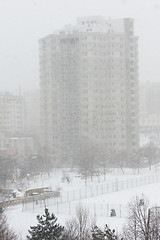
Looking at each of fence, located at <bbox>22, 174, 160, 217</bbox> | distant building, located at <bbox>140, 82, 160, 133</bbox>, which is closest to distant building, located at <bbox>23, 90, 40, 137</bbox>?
distant building, located at <bbox>140, 82, 160, 133</bbox>

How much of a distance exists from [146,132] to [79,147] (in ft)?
202

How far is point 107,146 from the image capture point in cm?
6525

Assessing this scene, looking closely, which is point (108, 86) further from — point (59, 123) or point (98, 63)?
point (59, 123)

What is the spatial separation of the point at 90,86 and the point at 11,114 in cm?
3654

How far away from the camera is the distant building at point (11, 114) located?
93.0 meters

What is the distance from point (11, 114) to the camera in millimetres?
96938

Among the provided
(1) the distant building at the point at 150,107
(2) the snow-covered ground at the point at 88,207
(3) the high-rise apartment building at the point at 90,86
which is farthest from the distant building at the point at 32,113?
(2) the snow-covered ground at the point at 88,207

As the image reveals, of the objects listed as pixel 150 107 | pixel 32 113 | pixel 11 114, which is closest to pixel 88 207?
pixel 11 114

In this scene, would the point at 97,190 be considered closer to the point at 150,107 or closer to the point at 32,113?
the point at 32,113

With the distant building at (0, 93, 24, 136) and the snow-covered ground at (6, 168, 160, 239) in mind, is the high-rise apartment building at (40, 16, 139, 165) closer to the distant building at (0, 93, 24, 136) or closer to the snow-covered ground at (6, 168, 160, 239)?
the snow-covered ground at (6, 168, 160, 239)

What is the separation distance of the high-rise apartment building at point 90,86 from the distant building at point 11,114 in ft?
87.5

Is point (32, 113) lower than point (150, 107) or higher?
lower

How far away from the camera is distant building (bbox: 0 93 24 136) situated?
93.0 meters

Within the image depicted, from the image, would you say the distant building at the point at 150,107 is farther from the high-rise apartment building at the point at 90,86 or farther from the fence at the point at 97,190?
the fence at the point at 97,190
